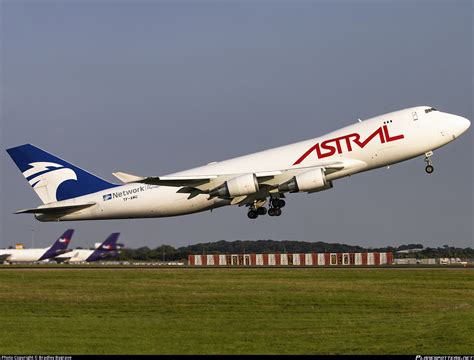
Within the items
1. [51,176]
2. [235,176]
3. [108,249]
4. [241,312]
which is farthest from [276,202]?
[241,312]

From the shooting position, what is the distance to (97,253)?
241 feet

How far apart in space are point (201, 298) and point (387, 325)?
819 cm

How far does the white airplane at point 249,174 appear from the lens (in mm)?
44938

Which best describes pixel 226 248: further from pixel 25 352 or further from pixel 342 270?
pixel 25 352

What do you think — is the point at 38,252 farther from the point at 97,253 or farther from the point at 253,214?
the point at 253,214

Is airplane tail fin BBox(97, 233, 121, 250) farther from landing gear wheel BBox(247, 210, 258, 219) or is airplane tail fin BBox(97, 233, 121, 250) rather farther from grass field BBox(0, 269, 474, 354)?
grass field BBox(0, 269, 474, 354)

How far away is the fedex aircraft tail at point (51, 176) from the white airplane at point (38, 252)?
2657 cm

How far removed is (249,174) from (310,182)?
3.77 meters

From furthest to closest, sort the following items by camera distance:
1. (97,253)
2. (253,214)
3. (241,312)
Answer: (97,253) → (253,214) → (241,312)

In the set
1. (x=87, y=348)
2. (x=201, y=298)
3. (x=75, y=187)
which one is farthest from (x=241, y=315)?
(x=75, y=187)

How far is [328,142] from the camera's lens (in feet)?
152

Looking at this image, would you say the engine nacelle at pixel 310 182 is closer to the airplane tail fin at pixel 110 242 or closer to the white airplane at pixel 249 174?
the white airplane at pixel 249 174

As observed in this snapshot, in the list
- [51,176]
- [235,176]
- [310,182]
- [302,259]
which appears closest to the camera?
[310,182]

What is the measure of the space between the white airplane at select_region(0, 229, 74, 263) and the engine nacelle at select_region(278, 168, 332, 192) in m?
39.3
